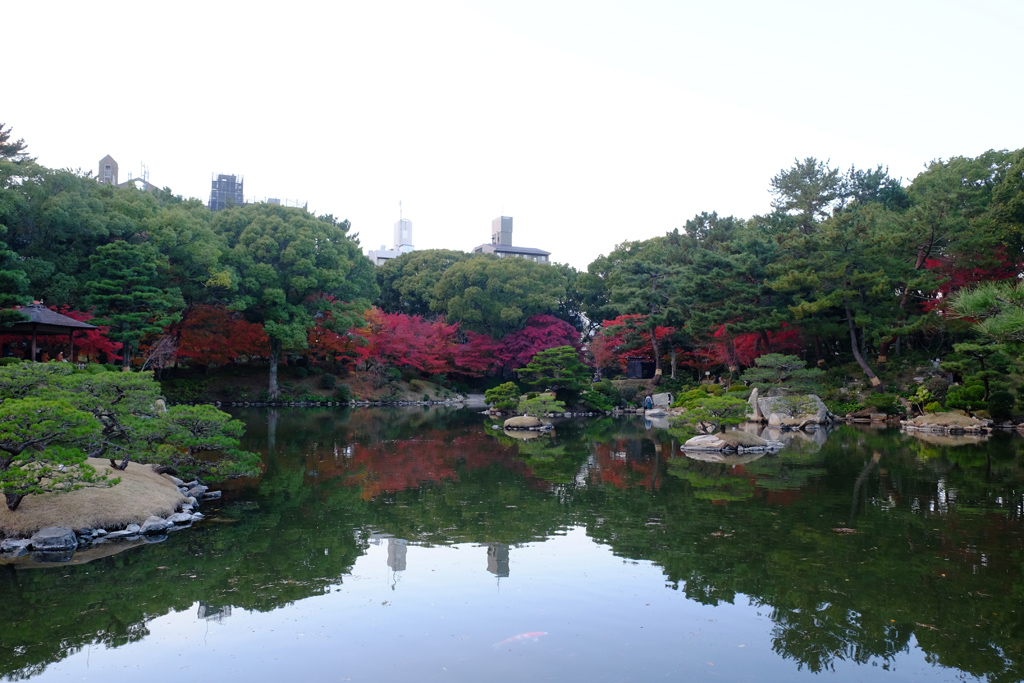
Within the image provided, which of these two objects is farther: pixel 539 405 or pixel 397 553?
pixel 539 405

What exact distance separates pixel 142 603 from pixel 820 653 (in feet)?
16.6

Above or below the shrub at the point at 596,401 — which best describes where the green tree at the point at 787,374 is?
above

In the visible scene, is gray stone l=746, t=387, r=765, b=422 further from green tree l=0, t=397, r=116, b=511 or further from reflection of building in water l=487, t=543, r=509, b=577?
green tree l=0, t=397, r=116, b=511

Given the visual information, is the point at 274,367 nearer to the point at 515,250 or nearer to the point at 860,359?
the point at 860,359

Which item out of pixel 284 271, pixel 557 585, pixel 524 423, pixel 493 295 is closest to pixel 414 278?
pixel 493 295

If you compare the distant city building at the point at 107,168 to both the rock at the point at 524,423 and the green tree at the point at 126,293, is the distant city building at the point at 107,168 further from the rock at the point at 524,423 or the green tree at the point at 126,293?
the rock at the point at 524,423

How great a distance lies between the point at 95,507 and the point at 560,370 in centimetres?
1977

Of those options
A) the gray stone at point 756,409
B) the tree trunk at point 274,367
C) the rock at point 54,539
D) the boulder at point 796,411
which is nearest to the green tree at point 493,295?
the tree trunk at point 274,367

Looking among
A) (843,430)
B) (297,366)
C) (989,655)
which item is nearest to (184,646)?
(989,655)

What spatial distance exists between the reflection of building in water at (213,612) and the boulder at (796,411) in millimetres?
18806

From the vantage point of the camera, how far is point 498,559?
6.86m

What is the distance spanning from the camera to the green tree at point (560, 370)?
26.0 meters

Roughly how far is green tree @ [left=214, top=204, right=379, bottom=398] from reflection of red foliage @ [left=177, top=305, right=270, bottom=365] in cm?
69

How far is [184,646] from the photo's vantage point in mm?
4727
